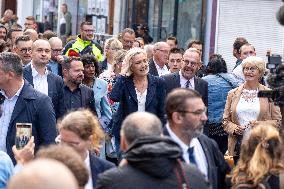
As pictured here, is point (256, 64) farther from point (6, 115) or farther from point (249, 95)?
point (6, 115)

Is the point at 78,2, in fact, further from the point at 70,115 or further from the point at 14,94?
the point at 70,115

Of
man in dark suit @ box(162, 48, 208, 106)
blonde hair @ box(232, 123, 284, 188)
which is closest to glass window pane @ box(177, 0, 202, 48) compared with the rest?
man in dark suit @ box(162, 48, 208, 106)

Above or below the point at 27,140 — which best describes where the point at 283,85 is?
above

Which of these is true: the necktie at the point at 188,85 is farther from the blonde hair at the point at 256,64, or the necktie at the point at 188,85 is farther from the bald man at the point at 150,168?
the bald man at the point at 150,168

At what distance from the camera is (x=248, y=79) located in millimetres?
11430

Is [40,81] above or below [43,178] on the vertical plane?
below

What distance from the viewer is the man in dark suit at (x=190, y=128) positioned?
6.39 meters

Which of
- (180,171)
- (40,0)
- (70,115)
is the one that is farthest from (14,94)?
(40,0)

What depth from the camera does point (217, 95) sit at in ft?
41.3

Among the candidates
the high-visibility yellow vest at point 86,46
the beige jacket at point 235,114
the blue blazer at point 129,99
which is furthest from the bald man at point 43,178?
the high-visibility yellow vest at point 86,46

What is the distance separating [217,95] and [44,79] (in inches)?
106

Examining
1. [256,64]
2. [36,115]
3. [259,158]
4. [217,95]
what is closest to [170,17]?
[217,95]

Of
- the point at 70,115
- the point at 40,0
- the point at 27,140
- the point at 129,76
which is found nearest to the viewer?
the point at 70,115

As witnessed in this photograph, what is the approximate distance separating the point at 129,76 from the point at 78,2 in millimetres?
20457
